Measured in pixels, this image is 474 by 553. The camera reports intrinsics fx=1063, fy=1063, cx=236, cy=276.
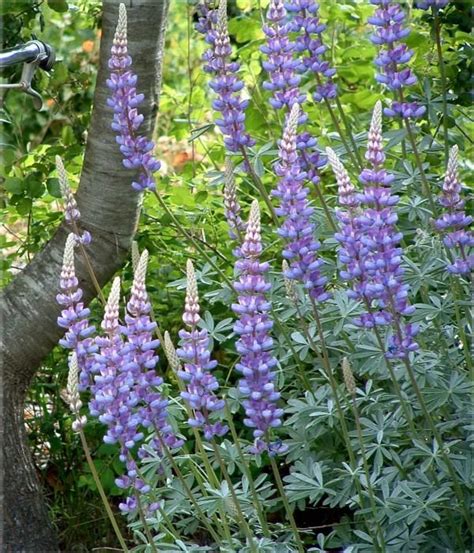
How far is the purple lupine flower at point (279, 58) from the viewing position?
251 centimetres

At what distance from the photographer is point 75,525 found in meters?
3.55

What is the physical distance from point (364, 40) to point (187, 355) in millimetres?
2638

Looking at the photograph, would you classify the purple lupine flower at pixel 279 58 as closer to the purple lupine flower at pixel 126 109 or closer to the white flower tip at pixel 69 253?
the purple lupine flower at pixel 126 109

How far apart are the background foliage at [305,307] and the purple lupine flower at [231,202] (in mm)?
283

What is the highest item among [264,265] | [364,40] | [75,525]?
[364,40]

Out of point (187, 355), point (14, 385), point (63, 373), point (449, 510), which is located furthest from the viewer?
point (63, 373)

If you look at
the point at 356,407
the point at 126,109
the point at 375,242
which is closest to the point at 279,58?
the point at 126,109

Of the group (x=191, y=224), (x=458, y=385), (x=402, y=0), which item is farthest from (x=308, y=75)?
(x=458, y=385)

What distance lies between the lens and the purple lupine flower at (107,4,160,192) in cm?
248

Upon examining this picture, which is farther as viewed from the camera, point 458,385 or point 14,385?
point 14,385

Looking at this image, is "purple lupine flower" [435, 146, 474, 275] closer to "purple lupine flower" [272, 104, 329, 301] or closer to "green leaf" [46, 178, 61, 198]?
"purple lupine flower" [272, 104, 329, 301]

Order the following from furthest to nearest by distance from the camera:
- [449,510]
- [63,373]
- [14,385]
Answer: [63,373] < [14,385] < [449,510]

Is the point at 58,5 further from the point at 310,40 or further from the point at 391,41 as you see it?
the point at 391,41

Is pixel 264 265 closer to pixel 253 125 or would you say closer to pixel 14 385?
pixel 14 385
